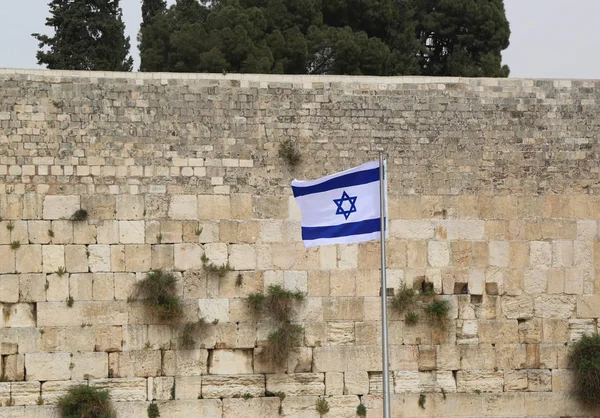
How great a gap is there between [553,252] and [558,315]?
2.45ft

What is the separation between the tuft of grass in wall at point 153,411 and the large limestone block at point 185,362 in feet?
1.24

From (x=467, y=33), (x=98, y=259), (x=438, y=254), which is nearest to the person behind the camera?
(x=98, y=259)

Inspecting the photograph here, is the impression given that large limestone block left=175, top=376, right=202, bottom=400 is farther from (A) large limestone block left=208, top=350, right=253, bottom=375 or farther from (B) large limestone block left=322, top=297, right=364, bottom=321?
(B) large limestone block left=322, top=297, right=364, bottom=321

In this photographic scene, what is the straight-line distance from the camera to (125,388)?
41.9ft

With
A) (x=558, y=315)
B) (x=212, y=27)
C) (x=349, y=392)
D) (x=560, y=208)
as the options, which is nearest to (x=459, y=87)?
(x=560, y=208)

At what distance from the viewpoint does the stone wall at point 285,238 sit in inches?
503

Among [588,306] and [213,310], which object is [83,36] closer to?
[213,310]

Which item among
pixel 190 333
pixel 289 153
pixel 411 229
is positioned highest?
pixel 289 153

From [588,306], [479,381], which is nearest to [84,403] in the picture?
[479,381]

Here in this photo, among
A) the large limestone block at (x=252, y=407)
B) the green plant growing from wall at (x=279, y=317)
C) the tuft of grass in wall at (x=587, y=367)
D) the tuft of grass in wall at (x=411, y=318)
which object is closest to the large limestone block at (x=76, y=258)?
the green plant growing from wall at (x=279, y=317)

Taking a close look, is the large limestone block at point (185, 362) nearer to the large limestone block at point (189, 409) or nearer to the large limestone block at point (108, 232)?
the large limestone block at point (189, 409)

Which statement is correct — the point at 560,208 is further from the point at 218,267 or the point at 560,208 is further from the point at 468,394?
the point at 218,267

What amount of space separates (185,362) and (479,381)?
3407 millimetres

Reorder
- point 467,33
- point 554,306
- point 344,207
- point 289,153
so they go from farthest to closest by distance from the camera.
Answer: point 467,33 < point 554,306 < point 289,153 < point 344,207
